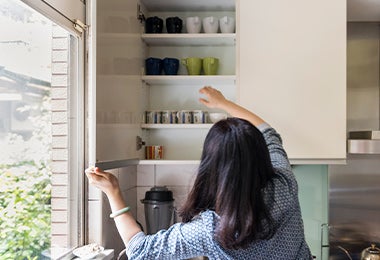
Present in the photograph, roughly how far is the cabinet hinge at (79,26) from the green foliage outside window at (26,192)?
1.01 feet

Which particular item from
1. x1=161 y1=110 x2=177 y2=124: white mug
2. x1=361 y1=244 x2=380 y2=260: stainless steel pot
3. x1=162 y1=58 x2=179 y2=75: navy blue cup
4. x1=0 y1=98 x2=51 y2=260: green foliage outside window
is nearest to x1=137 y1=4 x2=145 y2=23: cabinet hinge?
x1=162 y1=58 x2=179 y2=75: navy blue cup

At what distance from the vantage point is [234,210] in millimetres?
1122

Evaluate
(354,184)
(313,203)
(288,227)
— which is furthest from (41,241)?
(354,184)

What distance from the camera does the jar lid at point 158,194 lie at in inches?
83.2

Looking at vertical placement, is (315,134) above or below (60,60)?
below

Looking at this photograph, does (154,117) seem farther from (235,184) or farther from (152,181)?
(235,184)

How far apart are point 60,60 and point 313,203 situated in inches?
59.0

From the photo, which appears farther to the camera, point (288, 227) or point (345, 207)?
point (345, 207)

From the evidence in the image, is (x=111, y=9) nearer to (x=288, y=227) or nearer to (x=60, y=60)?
(x=60, y=60)

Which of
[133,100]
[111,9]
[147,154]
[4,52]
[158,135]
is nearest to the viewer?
[4,52]

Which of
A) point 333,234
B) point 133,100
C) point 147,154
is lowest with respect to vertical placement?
point 333,234

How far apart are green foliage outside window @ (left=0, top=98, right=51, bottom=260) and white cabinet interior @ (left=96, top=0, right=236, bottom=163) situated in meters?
0.20

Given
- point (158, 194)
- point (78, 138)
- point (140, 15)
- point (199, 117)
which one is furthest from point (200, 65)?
point (78, 138)

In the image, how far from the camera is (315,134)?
6.44ft
